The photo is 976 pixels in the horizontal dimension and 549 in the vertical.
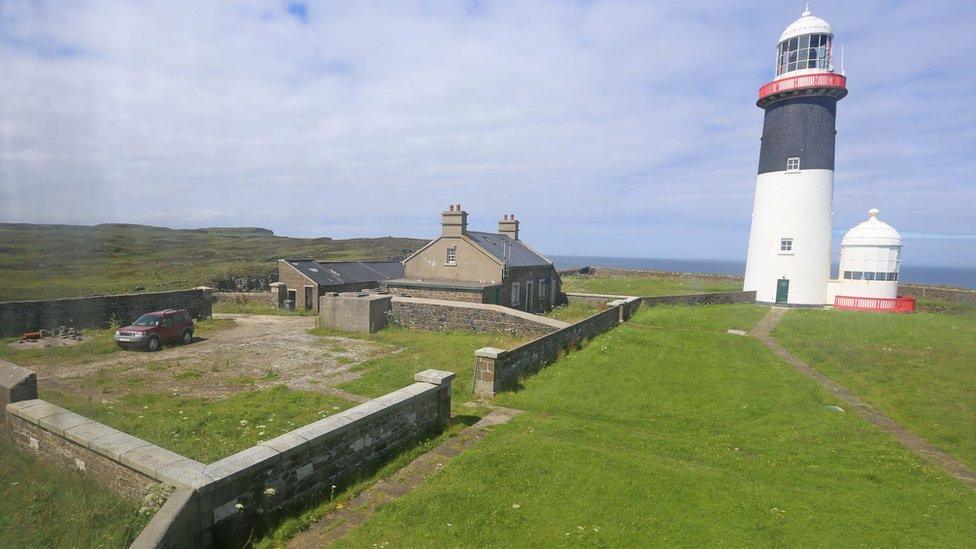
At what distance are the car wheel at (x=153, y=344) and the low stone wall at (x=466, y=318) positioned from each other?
916cm

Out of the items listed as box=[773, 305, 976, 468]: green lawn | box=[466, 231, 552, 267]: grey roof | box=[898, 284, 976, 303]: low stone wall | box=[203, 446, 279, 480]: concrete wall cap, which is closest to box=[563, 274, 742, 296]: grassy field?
box=[466, 231, 552, 267]: grey roof

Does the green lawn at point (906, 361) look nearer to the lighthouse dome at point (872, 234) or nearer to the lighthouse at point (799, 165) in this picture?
the lighthouse at point (799, 165)

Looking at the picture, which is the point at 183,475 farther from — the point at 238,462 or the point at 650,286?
the point at 650,286

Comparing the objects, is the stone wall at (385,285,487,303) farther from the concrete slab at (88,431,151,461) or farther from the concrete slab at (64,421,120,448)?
the concrete slab at (88,431,151,461)

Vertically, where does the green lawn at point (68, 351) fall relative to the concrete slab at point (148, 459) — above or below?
below

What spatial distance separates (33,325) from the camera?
18422mm

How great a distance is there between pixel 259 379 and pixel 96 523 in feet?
28.3

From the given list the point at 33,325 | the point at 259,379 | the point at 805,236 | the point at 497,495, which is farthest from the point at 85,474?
the point at 805,236

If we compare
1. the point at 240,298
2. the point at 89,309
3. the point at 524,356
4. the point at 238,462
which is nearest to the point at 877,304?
the point at 524,356

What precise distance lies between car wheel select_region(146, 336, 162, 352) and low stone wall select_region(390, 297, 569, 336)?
9.16m

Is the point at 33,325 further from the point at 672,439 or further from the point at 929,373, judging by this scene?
the point at 929,373

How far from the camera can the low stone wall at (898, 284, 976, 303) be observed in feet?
112

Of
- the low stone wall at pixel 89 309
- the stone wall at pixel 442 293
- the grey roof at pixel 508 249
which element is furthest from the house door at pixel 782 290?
the low stone wall at pixel 89 309

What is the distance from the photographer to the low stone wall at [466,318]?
19.4 m
